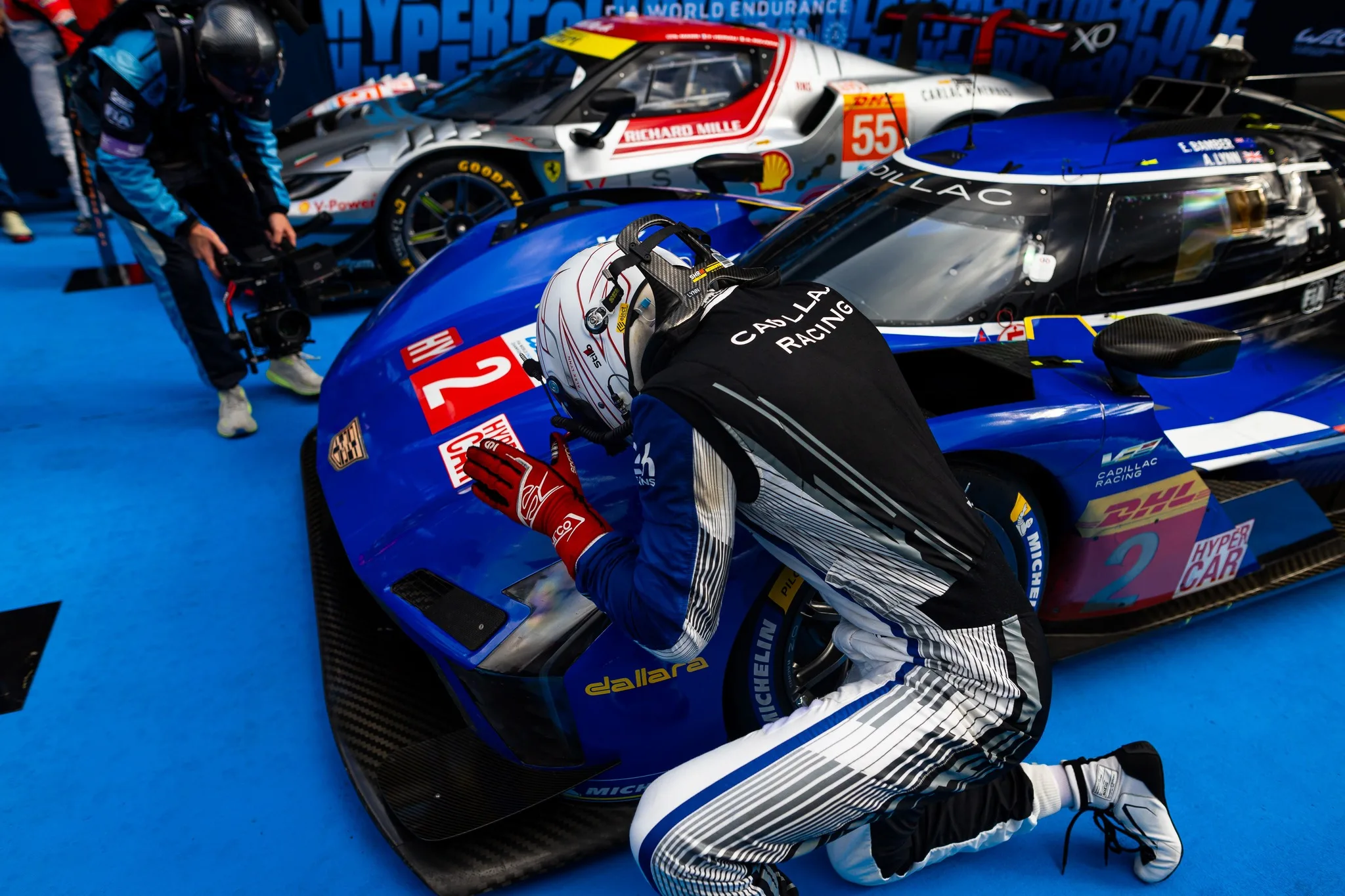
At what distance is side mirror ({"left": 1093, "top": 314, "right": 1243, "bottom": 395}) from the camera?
6.30 ft

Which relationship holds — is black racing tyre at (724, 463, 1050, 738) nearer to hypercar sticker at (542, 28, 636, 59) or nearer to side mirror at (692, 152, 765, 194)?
side mirror at (692, 152, 765, 194)

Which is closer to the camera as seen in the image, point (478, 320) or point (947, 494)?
point (947, 494)

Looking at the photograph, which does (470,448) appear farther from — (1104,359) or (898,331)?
(1104,359)

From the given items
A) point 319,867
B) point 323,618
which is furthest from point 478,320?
point 319,867

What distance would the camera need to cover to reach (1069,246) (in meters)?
2.27

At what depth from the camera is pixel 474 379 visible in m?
2.33

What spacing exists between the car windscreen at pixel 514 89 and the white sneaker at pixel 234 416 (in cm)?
196

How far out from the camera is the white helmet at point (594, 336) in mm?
1496

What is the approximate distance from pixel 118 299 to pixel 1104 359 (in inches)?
194

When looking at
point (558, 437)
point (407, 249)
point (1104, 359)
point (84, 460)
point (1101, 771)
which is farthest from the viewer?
point (407, 249)

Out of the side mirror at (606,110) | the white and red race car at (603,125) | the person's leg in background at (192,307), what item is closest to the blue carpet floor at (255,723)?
the person's leg in background at (192,307)

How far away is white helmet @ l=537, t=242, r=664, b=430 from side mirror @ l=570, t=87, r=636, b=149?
10.0ft

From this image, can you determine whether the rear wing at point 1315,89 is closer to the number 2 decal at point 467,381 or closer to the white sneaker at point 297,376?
the number 2 decal at point 467,381

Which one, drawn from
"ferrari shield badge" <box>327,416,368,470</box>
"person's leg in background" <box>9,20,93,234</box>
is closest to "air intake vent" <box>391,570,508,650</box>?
"ferrari shield badge" <box>327,416,368,470</box>
